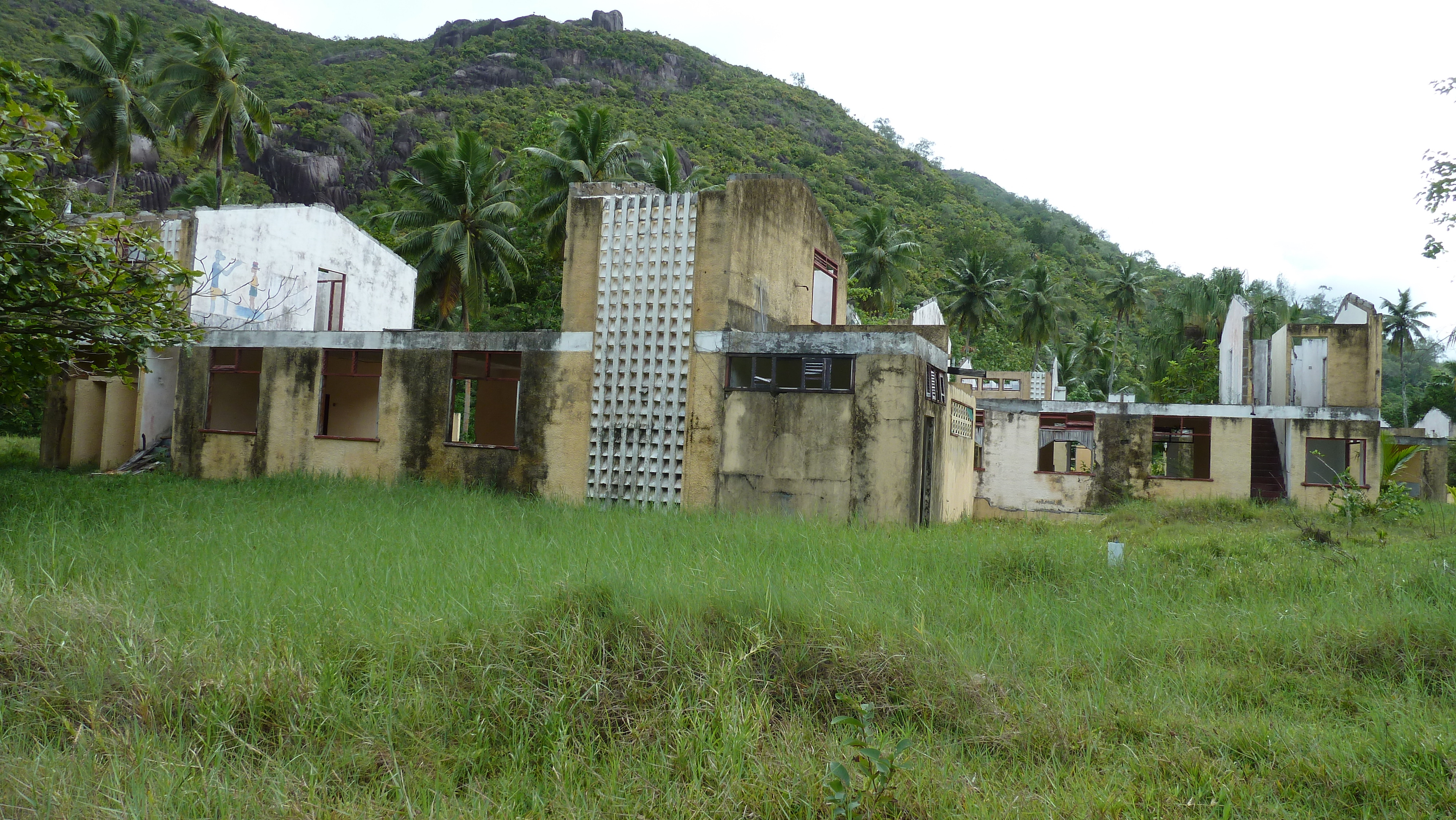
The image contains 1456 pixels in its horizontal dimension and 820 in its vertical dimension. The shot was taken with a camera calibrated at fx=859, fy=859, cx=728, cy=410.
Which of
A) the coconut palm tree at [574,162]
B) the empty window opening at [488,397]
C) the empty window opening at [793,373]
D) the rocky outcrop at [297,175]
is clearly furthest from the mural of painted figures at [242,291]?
the rocky outcrop at [297,175]

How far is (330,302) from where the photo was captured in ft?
68.7

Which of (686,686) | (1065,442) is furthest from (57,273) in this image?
(1065,442)

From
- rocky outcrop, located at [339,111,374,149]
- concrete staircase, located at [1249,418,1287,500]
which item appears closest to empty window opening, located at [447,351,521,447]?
concrete staircase, located at [1249,418,1287,500]

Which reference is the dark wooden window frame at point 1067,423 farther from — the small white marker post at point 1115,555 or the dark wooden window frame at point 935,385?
the small white marker post at point 1115,555

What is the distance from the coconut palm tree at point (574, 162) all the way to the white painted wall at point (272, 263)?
278 inches

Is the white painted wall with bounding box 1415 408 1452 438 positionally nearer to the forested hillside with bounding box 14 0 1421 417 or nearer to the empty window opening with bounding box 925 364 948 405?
the forested hillside with bounding box 14 0 1421 417

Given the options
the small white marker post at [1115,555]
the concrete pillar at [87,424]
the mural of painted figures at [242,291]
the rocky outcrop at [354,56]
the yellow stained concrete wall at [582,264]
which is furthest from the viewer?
the rocky outcrop at [354,56]

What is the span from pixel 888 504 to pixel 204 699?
30.3 feet

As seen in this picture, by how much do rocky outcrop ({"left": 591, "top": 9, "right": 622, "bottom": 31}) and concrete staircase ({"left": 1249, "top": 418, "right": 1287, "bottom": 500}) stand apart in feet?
266

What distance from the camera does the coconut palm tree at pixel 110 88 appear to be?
86.4ft

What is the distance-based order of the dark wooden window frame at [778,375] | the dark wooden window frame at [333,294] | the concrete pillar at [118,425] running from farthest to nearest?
1. the dark wooden window frame at [333,294]
2. the concrete pillar at [118,425]
3. the dark wooden window frame at [778,375]

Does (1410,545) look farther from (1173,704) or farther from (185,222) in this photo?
(185,222)

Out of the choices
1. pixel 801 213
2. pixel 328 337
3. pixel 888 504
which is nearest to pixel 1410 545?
pixel 888 504

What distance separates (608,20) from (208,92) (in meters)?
70.6
